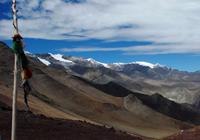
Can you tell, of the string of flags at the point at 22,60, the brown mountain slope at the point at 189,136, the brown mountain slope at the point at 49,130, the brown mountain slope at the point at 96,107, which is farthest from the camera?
the brown mountain slope at the point at 96,107

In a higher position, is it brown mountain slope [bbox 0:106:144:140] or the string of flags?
the string of flags

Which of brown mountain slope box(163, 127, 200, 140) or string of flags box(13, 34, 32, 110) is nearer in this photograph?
string of flags box(13, 34, 32, 110)

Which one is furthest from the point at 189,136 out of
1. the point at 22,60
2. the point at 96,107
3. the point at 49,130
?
the point at 96,107

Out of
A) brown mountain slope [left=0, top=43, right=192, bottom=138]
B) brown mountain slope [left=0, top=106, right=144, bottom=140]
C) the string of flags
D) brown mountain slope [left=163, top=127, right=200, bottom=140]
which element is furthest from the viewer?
brown mountain slope [left=0, top=43, right=192, bottom=138]

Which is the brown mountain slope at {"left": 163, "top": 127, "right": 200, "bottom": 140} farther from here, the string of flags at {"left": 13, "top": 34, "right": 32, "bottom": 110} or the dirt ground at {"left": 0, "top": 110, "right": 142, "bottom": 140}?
the string of flags at {"left": 13, "top": 34, "right": 32, "bottom": 110}

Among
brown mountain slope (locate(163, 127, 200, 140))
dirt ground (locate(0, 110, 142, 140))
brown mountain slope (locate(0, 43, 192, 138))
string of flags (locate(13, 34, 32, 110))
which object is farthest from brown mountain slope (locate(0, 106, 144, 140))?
brown mountain slope (locate(0, 43, 192, 138))

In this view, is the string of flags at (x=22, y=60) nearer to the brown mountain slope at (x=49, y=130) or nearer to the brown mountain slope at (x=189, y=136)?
the brown mountain slope at (x=49, y=130)

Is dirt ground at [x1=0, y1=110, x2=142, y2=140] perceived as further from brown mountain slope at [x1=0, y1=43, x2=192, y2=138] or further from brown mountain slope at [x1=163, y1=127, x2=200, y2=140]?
brown mountain slope at [x1=0, y1=43, x2=192, y2=138]

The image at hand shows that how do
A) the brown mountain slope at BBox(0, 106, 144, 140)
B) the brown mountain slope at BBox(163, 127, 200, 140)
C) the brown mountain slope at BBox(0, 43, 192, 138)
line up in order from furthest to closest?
1. the brown mountain slope at BBox(0, 43, 192, 138)
2. the brown mountain slope at BBox(163, 127, 200, 140)
3. the brown mountain slope at BBox(0, 106, 144, 140)

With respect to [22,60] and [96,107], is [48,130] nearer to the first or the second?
[22,60]

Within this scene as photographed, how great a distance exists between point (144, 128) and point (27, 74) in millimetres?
115030

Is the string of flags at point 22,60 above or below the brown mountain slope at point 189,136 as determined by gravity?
above

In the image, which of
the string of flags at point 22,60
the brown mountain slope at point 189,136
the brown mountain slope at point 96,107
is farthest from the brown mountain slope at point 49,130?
the brown mountain slope at point 96,107

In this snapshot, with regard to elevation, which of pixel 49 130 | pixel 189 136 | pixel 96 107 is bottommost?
pixel 189 136
